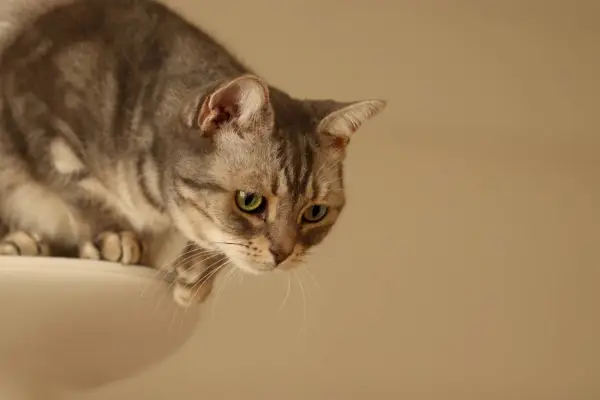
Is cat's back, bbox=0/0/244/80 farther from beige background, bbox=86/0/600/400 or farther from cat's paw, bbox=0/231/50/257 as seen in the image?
beige background, bbox=86/0/600/400

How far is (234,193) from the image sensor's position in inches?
33.4

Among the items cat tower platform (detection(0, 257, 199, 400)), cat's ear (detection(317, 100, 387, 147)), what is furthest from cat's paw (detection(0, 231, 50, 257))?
cat's ear (detection(317, 100, 387, 147))

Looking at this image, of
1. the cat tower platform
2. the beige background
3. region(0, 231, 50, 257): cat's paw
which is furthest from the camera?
the beige background

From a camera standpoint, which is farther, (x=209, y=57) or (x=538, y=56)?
(x=538, y=56)

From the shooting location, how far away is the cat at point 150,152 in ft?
2.80

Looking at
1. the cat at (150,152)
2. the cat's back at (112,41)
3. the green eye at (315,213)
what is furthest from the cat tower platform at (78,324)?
the cat's back at (112,41)

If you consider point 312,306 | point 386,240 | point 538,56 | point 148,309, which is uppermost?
point 538,56

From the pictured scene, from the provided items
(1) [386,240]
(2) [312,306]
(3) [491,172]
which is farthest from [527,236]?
(2) [312,306]

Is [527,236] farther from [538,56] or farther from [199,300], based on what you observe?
[199,300]

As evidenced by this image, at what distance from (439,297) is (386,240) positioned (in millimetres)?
133

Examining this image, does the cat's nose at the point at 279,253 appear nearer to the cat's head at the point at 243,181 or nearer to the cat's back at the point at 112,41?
the cat's head at the point at 243,181

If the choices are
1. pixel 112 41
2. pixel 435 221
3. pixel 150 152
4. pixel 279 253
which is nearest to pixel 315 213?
pixel 279 253

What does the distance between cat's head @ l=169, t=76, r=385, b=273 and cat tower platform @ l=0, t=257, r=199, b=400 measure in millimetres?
85

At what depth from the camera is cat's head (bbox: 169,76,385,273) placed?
0.85 m
